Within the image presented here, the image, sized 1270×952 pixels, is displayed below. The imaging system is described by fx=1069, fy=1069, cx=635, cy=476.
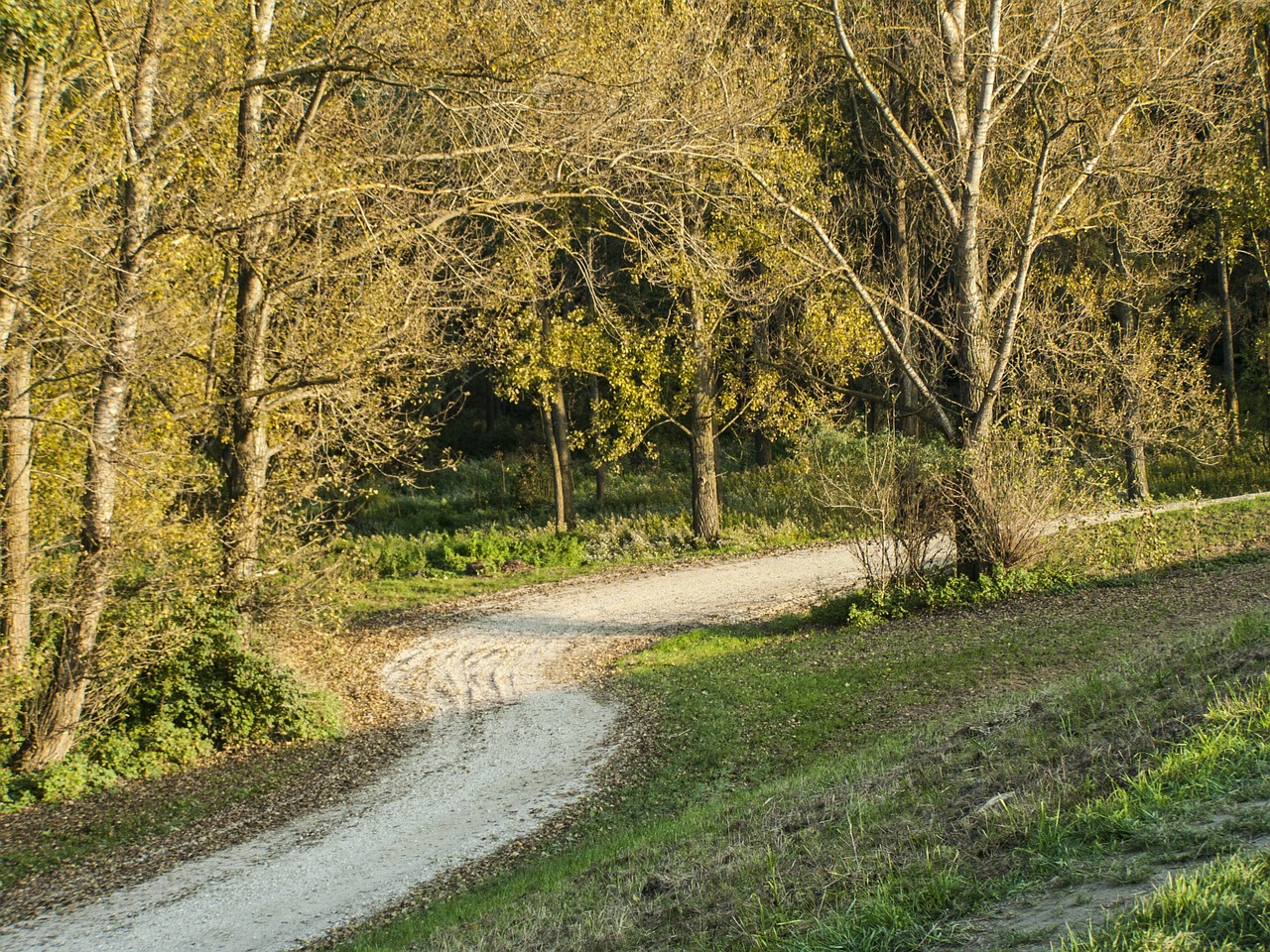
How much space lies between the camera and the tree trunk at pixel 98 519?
10.4 meters

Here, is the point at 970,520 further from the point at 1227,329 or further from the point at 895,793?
the point at 1227,329

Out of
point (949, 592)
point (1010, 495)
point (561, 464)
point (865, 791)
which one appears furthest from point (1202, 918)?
point (561, 464)

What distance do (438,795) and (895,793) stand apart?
525 centimetres

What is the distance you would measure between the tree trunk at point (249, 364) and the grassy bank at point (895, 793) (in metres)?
4.84

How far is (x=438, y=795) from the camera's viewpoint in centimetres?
1009

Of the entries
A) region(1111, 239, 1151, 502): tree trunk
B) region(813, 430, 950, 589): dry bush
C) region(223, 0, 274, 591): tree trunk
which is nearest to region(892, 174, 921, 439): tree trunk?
region(1111, 239, 1151, 502): tree trunk

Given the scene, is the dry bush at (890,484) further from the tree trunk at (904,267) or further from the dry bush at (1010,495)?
the tree trunk at (904,267)

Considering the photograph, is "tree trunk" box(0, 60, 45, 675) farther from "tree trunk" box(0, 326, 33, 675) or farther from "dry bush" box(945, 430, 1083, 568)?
"dry bush" box(945, 430, 1083, 568)

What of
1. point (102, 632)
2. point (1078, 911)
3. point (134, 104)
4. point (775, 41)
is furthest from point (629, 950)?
point (775, 41)

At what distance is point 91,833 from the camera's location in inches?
378

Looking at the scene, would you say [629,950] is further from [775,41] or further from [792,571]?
[775,41]

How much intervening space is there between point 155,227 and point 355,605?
32.7 ft

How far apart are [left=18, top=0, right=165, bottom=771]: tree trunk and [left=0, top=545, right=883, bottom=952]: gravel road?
2936 mm

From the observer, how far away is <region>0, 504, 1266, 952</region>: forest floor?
25.6ft
